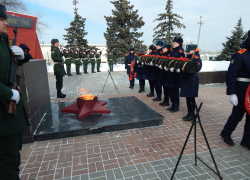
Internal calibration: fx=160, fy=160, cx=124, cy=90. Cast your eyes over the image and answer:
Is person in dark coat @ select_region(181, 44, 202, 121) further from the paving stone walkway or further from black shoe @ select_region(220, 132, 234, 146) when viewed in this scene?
black shoe @ select_region(220, 132, 234, 146)

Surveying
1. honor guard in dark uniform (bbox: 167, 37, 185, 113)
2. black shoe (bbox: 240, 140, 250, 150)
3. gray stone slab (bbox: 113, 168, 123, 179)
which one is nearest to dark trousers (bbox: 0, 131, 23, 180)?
gray stone slab (bbox: 113, 168, 123, 179)

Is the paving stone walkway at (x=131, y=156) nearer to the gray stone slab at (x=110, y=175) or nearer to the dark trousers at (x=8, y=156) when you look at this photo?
the gray stone slab at (x=110, y=175)

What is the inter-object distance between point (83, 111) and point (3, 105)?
2.65 m

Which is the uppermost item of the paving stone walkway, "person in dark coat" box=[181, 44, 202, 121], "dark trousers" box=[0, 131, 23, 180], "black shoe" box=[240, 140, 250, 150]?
"person in dark coat" box=[181, 44, 202, 121]

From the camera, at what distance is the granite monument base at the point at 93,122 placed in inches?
144

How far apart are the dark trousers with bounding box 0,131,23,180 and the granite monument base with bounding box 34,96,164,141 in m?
1.75

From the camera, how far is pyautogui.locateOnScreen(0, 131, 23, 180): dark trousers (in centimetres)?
177

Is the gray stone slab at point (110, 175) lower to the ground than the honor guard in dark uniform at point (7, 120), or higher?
lower

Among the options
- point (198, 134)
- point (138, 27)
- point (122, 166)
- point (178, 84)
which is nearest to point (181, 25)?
point (138, 27)

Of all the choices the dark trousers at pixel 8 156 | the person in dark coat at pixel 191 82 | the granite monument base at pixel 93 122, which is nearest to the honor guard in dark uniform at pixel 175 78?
the person in dark coat at pixel 191 82

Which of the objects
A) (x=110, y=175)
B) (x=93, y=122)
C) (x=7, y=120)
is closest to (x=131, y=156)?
(x=110, y=175)

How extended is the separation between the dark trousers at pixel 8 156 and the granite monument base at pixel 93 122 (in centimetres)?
175

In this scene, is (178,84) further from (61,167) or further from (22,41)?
(22,41)

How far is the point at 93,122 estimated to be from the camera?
405 centimetres
